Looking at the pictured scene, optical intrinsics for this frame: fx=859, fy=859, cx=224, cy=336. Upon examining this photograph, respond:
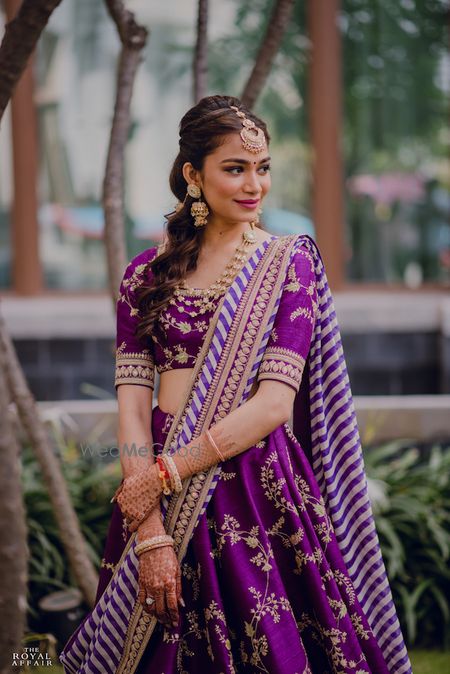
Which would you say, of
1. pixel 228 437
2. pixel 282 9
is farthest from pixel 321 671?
pixel 282 9

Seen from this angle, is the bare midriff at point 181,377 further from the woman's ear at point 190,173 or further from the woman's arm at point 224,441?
the woman's ear at point 190,173

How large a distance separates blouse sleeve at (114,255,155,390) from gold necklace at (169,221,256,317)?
0.15m

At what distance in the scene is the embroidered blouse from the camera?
233 cm

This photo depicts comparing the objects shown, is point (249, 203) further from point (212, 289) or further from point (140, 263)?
point (140, 263)

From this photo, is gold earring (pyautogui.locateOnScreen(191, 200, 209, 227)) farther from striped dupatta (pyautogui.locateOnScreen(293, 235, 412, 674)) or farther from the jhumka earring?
striped dupatta (pyautogui.locateOnScreen(293, 235, 412, 674))

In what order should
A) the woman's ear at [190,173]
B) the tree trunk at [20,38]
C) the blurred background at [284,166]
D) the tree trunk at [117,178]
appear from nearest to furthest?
the tree trunk at [20,38] → the woman's ear at [190,173] → the tree trunk at [117,178] → the blurred background at [284,166]

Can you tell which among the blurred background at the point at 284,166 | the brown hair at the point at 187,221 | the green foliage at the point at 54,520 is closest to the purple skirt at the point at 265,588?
the brown hair at the point at 187,221

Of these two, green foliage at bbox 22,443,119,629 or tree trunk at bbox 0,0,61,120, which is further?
green foliage at bbox 22,443,119,629

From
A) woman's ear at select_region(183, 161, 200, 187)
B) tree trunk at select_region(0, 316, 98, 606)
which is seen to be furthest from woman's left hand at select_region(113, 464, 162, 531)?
tree trunk at select_region(0, 316, 98, 606)

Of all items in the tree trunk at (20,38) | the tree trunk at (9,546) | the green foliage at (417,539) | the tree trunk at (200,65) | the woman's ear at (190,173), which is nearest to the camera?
the tree trunk at (9,546)

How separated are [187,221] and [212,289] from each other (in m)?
0.26

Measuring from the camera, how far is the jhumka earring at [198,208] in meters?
2.51

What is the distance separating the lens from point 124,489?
2357 mm

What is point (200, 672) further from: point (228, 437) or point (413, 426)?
point (413, 426)
